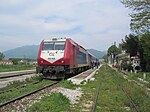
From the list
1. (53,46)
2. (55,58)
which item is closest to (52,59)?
(55,58)

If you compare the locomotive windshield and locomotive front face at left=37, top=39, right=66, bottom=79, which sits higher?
the locomotive windshield

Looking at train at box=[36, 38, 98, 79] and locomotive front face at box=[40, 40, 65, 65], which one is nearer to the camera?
train at box=[36, 38, 98, 79]

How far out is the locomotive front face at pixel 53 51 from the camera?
21.5m

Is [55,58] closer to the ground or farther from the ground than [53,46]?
closer to the ground

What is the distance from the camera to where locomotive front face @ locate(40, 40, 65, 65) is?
21487 mm

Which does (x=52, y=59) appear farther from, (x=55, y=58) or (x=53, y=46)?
(x=53, y=46)

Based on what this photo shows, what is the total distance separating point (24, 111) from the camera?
873 cm

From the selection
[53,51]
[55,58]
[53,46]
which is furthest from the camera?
[53,46]

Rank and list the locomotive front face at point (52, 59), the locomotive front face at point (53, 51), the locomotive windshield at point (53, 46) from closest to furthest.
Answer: the locomotive front face at point (52, 59) → the locomotive front face at point (53, 51) → the locomotive windshield at point (53, 46)

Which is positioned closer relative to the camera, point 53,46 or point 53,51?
point 53,51

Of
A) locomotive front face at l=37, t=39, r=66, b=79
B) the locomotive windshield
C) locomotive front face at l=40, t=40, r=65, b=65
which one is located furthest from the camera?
the locomotive windshield

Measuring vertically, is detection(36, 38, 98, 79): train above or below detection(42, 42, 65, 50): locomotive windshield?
below

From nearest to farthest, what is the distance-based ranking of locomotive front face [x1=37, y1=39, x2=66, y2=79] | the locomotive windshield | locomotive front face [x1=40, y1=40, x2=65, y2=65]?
locomotive front face [x1=37, y1=39, x2=66, y2=79], locomotive front face [x1=40, y1=40, x2=65, y2=65], the locomotive windshield

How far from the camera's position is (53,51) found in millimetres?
22031
